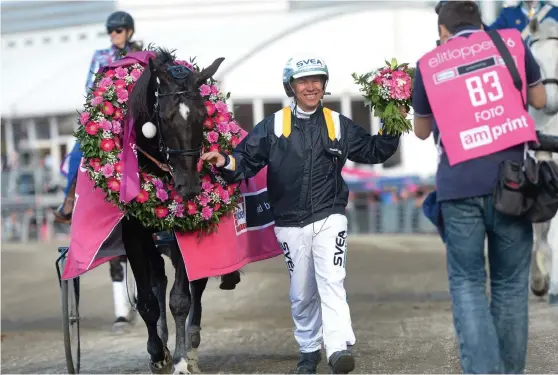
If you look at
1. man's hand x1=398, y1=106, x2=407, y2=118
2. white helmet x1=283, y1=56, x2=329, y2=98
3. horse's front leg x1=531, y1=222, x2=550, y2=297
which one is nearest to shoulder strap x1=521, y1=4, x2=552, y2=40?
horse's front leg x1=531, y1=222, x2=550, y2=297

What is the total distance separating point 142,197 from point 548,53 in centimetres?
389

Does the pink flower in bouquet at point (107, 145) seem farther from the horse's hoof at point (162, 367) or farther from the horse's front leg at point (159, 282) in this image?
the horse's hoof at point (162, 367)

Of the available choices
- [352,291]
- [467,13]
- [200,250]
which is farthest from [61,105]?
[467,13]

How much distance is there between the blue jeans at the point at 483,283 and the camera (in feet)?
17.7

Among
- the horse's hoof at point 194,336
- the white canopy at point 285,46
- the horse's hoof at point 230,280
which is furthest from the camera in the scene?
the white canopy at point 285,46

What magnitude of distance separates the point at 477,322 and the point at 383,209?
14787 millimetres

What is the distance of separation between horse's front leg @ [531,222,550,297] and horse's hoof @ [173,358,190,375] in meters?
3.95

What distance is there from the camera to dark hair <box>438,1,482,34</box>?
5.61 metres

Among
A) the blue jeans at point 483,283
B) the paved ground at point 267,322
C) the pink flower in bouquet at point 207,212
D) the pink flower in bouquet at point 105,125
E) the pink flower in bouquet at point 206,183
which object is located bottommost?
the paved ground at point 267,322

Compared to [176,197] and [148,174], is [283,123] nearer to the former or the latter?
[176,197]

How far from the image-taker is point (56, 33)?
35969 mm

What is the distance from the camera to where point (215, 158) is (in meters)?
6.86

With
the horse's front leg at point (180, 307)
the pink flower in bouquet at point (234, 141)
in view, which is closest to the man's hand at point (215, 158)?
the pink flower in bouquet at point (234, 141)

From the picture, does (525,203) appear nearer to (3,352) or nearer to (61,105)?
(3,352)
